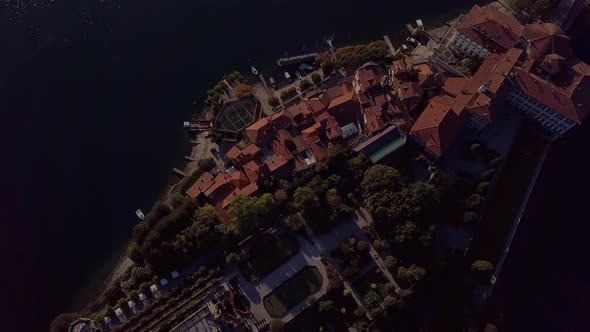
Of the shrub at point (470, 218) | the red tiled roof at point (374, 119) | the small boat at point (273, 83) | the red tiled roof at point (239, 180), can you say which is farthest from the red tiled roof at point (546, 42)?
the red tiled roof at point (239, 180)

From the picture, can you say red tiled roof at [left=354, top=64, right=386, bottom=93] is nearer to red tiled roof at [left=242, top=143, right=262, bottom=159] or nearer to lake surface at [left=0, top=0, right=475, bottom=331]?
lake surface at [left=0, top=0, right=475, bottom=331]

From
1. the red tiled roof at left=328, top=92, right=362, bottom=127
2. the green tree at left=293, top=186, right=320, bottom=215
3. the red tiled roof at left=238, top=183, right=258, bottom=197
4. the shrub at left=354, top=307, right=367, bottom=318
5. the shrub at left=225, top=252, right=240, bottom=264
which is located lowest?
the shrub at left=354, top=307, right=367, bottom=318

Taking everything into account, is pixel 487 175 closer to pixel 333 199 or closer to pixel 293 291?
pixel 333 199

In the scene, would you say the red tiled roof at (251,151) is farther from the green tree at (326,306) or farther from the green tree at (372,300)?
the green tree at (372,300)

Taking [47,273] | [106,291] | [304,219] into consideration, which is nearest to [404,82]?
[304,219]

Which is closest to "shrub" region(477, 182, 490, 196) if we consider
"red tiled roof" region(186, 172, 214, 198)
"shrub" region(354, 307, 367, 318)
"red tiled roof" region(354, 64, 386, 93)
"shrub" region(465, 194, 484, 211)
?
"shrub" region(465, 194, 484, 211)

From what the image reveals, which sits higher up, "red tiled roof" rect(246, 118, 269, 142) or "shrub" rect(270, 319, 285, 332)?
"red tiled roof" rect(246, 118, 269, 142)

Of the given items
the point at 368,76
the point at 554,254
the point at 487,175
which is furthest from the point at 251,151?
the point at 554,254

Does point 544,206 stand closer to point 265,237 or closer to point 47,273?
point 265,237
